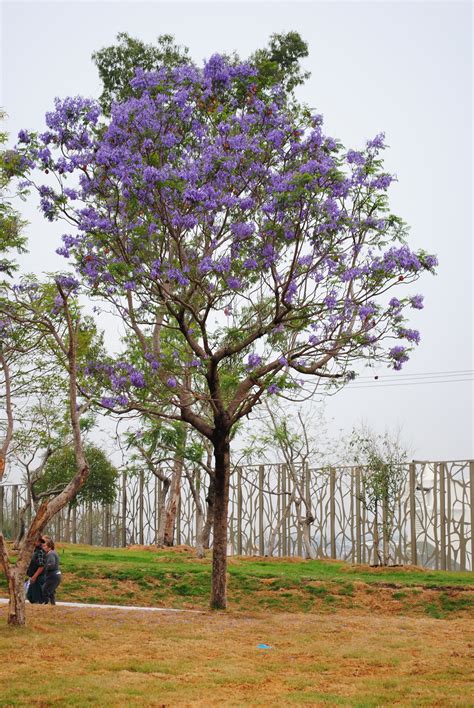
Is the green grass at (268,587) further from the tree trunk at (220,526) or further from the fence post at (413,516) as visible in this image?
the fence post at (413,516)

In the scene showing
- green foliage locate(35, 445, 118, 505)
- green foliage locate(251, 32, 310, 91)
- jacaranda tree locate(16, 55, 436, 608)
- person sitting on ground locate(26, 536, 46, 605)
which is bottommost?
person sitting on ground locate(26, 536, 46, 605)

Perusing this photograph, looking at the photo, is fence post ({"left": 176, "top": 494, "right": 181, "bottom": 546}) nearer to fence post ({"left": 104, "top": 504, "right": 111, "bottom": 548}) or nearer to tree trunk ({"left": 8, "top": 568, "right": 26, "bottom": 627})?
fence post ({"left": 104, "top": 504, "right": 111, "bottom": 548})

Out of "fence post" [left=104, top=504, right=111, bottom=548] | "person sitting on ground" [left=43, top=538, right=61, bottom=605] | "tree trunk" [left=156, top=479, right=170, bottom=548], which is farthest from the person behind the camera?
"fence post" [left=104, top=504, right=111, bottom=548]

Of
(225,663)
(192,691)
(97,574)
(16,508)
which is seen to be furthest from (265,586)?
(16,508)

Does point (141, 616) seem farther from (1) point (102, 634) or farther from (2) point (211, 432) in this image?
(2) point (211, 432)

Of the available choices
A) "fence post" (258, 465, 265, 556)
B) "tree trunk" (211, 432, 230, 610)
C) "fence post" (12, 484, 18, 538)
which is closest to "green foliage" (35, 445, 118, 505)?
"fence post" (12, 484, 18, 538)

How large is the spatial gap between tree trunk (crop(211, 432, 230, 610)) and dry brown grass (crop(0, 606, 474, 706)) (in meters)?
0.84

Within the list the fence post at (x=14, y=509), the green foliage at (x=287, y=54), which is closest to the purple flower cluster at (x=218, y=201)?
the green foliage at (x=287, y=54)

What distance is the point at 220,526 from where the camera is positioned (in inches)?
687

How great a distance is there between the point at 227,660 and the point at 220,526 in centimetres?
503

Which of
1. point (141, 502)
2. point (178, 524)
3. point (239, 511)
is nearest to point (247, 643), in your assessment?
point (239, 511)

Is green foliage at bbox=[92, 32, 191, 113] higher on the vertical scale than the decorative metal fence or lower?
higher

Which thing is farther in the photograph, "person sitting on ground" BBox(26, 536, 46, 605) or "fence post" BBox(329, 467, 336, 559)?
"fence post" BBox(329, 467, 336, 559)

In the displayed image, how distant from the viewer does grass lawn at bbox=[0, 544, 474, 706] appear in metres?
10.6
